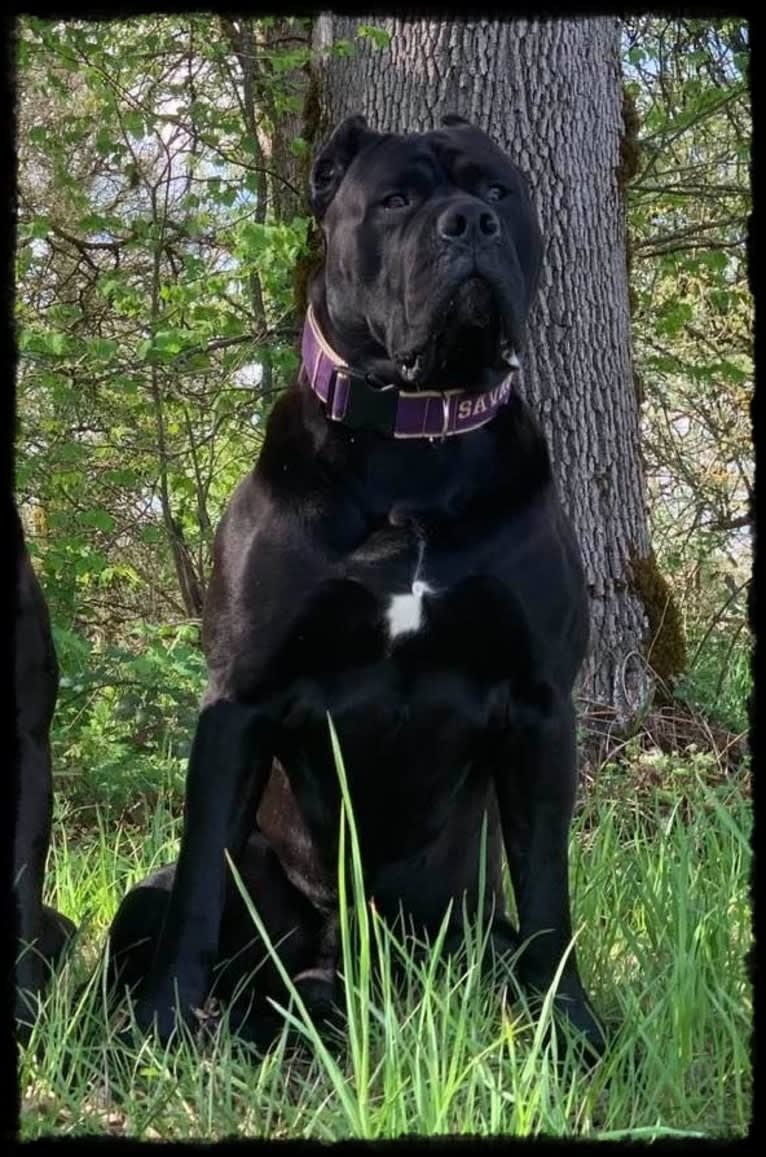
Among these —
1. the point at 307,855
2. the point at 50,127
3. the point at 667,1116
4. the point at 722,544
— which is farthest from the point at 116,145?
the point at 667,1116

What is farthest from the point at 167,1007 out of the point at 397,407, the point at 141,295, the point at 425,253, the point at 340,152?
the point at 141,295

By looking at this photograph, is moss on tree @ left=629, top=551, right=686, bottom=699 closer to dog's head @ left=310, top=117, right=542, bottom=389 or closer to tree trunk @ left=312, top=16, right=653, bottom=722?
tree trunk @ left=312, top=16, right=653, bottom=722

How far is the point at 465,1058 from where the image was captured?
6.31 feet

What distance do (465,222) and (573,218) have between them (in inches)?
84.5

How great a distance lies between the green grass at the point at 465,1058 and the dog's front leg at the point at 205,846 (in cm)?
9

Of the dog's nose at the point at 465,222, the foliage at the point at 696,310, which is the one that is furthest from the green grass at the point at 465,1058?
the foliage at the point at 696,310

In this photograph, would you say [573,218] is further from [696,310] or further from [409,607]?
[696,310]

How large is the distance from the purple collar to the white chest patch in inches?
10.5

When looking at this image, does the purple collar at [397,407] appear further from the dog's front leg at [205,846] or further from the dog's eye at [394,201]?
the dog's front leg at [205,846]

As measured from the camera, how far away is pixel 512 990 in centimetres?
234

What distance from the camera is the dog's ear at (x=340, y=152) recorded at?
2.52 metres

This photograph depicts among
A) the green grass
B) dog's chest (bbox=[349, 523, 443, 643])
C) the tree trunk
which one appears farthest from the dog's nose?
the tree trunk

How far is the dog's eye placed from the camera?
2.38 metres

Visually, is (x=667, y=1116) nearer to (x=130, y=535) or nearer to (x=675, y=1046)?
(x=675, y=1046)
